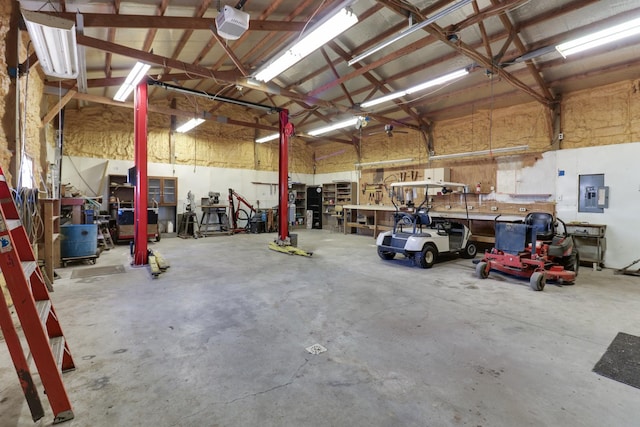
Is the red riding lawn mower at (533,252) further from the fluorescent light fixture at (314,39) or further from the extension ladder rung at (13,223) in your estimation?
the extension ladder rung at (13,223)

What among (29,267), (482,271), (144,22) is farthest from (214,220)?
(29,267)

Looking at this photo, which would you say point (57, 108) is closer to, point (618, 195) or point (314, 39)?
point (314, 39)

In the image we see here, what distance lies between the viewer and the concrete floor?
6.05 feet

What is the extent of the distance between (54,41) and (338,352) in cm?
473

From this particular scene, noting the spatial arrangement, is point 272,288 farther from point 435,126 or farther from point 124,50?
point 435,126

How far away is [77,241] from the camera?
5707 millimetres

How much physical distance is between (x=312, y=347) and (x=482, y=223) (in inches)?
280

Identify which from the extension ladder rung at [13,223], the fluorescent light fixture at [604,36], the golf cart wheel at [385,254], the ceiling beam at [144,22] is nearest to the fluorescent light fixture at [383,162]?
the golf cart wheel at [385,254]

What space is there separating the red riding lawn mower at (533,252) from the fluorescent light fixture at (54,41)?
665cm

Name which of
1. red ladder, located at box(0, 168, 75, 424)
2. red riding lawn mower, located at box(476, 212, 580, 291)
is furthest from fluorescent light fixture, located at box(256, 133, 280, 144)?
red ladder, located at box(0, 168, 75, 424)

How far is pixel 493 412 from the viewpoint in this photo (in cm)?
185

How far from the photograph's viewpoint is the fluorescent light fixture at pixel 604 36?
12.5ft

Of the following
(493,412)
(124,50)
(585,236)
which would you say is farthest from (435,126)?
(493,412)

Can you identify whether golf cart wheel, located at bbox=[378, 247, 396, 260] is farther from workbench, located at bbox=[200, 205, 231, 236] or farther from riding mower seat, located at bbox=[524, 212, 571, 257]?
workbench, located at bbox=[200, 205, 231, 236]
